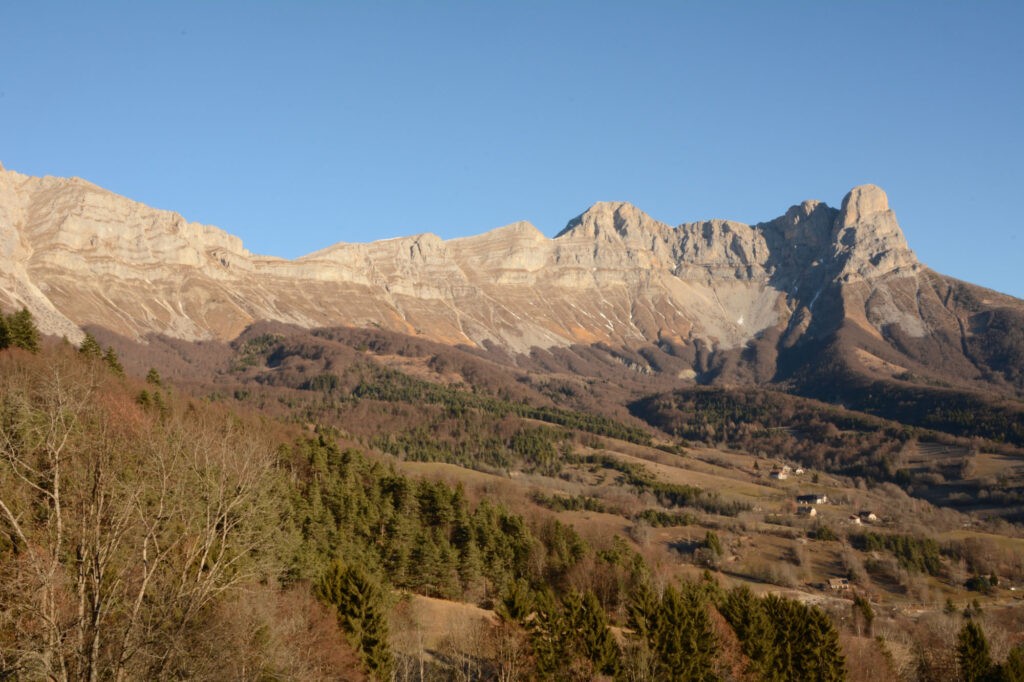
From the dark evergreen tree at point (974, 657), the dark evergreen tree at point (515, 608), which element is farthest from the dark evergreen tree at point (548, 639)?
the dark evergreen tree at point (974, 657)

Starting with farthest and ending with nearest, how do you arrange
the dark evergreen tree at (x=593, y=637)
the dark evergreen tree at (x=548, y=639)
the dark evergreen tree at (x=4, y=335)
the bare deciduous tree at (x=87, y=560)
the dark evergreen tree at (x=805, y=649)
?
the dark evergreen tree at (x=4, y=335) < the dark evergreen tree at (x=805, y=649) < the dark evergreen tree at (x=593, y=637) < the dark evergreen tree at (x=548, y=639) < the bare deciduous tree at (x=87, y=560)

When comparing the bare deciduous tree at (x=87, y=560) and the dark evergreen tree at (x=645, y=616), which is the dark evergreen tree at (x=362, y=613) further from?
the dark evergreen tree at (x=645, y=616)

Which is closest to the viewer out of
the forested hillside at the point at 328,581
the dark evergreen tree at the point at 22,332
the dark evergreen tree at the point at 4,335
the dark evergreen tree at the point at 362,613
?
the forested hillside at the point at 328,581

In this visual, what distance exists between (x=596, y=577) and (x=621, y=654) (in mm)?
22880

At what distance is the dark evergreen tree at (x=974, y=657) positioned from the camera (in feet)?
219

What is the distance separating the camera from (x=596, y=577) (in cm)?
8131

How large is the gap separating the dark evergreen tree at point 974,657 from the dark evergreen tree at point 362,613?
5098cm

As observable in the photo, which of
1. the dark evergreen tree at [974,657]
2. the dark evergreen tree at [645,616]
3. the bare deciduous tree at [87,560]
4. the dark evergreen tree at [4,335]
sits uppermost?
the dark evergreen tree at [4,335]

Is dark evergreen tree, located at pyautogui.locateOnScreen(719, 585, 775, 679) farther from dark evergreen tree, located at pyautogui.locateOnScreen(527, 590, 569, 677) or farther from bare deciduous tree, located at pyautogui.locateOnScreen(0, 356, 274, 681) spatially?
bare deciduous tree, located at pyautogui.locateOnScreen(0, 356, 274, 681)

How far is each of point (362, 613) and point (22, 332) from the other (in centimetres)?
5365

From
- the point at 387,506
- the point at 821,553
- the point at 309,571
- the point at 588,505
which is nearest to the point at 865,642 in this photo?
the point at 387,506

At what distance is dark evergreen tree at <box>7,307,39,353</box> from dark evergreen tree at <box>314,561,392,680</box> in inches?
1873

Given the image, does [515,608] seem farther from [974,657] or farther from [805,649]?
[974,657]

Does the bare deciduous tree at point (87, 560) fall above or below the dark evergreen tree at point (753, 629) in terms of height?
above
